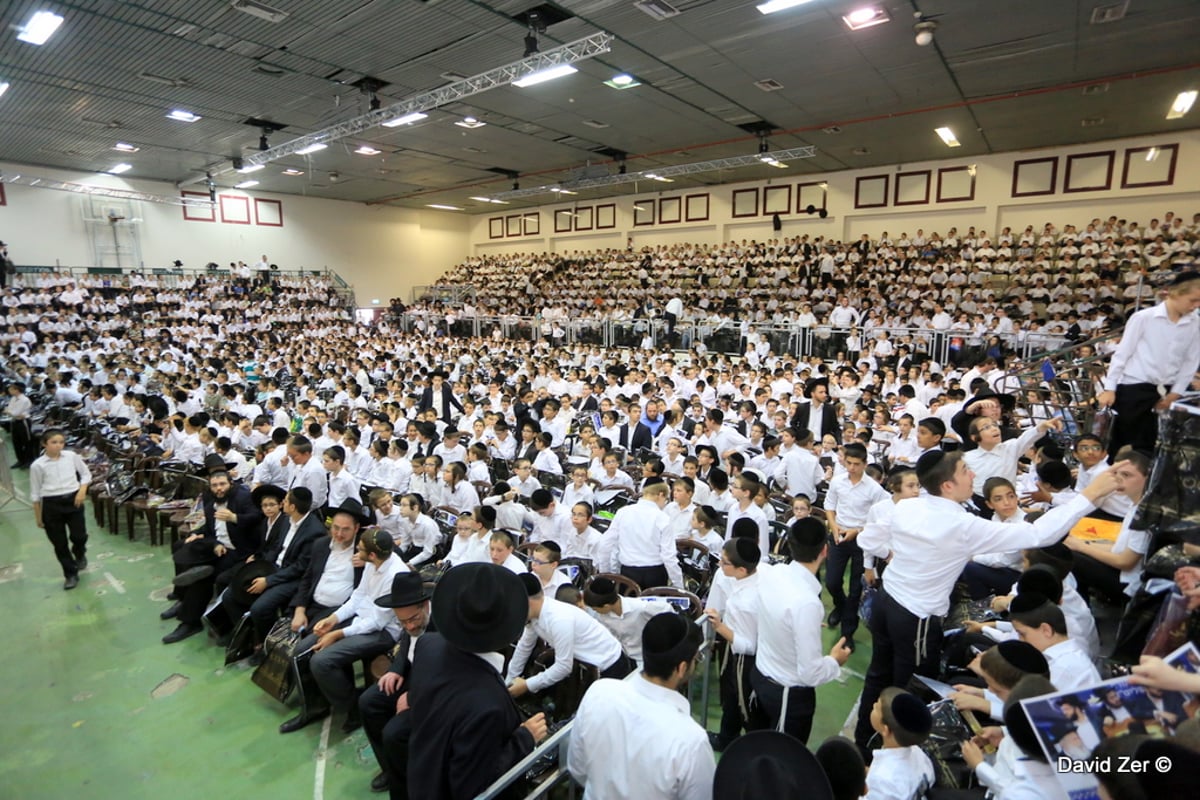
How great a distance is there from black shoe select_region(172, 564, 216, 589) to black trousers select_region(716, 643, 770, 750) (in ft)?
15.2

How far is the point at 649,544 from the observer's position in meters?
4.64

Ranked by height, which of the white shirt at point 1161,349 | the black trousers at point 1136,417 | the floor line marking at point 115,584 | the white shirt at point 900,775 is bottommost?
the floor line marking at point 115,584

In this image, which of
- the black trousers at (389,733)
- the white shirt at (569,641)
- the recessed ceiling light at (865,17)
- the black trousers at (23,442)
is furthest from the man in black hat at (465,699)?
the black trousers at (23,442)

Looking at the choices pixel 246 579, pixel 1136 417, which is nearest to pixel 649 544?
pixel 246 579

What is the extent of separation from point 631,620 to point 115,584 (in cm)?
610

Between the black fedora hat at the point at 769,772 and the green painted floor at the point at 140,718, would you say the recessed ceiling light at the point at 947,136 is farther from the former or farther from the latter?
the black fedora hat at the point at 769,772

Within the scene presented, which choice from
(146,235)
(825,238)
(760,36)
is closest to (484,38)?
(760,36)

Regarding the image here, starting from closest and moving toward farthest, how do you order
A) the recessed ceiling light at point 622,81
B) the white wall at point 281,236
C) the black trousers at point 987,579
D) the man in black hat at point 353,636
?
1. the man in black hat at point 353,636
2. the black trousers at point 987,579
3. the recessed ceiling light at point 622,81
4. the white wall at point 281,236

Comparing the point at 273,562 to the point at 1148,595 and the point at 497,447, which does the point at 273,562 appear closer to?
the point at 497,447

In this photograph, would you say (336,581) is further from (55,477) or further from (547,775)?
(55,477)

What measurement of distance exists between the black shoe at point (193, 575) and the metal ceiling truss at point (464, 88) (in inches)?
325

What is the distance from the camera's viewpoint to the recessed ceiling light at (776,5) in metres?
8.23

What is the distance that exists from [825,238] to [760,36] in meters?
12.7

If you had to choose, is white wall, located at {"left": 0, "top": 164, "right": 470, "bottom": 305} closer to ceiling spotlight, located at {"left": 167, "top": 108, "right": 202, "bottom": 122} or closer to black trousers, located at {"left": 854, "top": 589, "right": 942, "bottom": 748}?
ceiling spotlight, located at {"left": 167, "top": 108, "right": 202, "bottom": 122}
